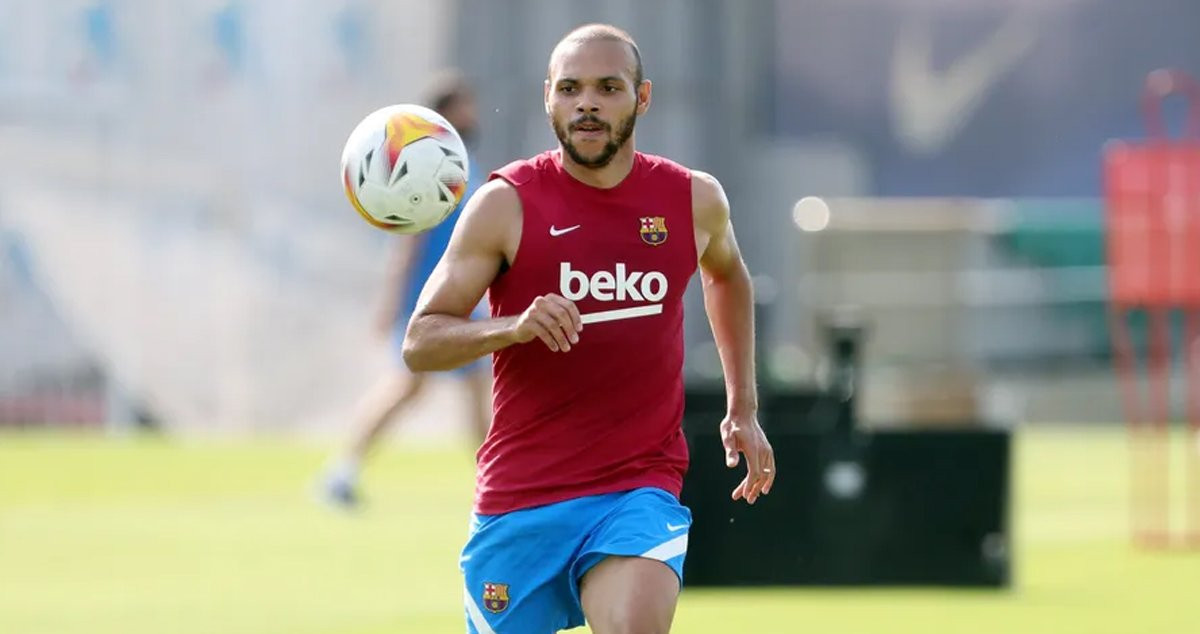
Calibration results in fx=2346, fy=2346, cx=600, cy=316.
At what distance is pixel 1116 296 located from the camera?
41.9ft

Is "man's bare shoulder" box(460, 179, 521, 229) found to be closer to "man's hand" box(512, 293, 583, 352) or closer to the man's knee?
"man's hand" box(512, 293, 583, 352)

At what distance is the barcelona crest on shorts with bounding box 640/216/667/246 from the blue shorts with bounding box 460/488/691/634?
2.10 feet

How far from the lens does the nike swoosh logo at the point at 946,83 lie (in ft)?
76.9

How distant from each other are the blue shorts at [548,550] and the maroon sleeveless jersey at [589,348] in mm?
43

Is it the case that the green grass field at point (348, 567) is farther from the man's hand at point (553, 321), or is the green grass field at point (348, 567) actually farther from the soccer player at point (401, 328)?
the man's hand at point (553, 321)

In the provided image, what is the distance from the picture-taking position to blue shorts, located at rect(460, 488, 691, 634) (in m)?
5.93

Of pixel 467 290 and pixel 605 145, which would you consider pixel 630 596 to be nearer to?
pixel 467 290

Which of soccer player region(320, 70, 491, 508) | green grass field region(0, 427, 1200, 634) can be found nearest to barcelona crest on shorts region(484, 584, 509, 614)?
green grass field region(0, 427, 1200, 634)

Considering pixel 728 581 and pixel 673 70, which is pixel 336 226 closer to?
pixel 673 70

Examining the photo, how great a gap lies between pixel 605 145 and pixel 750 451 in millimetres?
901

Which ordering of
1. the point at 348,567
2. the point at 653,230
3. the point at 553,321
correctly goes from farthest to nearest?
the point at 348,567 → the point at 653,230 → the point at 553,321

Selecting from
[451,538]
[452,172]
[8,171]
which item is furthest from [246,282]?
[452,172]

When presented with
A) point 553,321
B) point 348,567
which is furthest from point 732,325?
point 348,567

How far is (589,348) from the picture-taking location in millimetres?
5984
